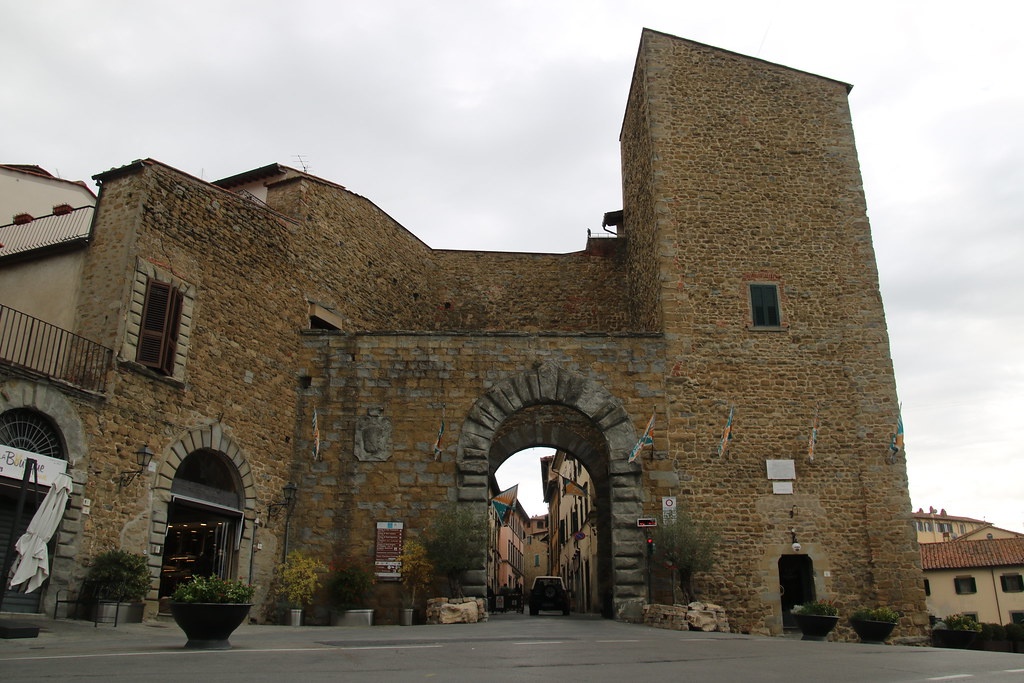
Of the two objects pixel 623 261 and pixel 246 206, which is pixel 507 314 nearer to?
pixel 623 261

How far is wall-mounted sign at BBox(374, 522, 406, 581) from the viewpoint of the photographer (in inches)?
616

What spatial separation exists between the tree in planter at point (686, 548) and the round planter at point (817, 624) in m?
1.99

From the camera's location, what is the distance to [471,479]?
1630 cm

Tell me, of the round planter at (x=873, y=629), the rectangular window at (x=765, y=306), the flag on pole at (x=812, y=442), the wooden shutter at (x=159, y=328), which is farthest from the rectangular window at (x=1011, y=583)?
the wooden shutter at (x=159, y=328)

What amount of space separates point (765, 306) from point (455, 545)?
8.34 meters

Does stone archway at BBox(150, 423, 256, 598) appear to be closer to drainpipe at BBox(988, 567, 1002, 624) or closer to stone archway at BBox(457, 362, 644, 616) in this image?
stone archway at BBox(457, 362, 644, 616)

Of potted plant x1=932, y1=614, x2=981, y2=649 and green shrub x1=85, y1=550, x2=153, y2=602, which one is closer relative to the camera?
green shrub x1=85, y1=550, x2=153, y2=602

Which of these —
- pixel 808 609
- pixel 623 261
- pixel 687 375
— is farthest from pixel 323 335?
pixel 808 609

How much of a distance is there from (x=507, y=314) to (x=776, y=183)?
7588 millimetres

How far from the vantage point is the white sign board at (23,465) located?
1101cm

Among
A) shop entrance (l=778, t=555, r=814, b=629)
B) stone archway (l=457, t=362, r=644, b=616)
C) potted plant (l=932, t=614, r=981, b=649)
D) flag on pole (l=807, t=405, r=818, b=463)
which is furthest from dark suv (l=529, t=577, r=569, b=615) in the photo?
potted plant (l=932, t=614, r=981, b=649)

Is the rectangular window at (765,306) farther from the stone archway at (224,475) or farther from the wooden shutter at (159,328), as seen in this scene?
the wooden shutter at (159,328)

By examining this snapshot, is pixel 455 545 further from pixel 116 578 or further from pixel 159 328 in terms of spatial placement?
pixel 159 328

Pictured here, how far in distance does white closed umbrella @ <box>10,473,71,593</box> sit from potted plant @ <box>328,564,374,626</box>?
5547 millimetres
